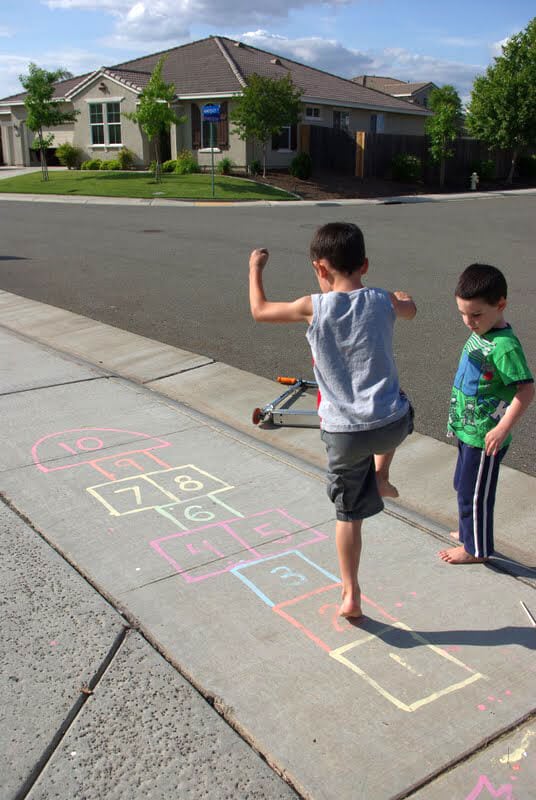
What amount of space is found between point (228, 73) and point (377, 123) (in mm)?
9599

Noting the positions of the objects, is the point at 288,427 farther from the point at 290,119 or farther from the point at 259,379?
the point at 290,119

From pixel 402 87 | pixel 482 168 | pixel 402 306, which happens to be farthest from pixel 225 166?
pixel 402 87

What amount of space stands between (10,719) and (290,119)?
28641 millimetres

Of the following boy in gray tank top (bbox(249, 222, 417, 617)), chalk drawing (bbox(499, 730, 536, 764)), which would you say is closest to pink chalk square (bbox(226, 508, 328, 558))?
boy in gray tank top (bbox(249, 222, 417, 617))

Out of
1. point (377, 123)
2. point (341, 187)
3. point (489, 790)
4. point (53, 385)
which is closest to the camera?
point (489, 790)

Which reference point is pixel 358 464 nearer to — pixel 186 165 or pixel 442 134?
pixel 186 165

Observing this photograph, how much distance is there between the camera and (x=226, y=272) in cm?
1191

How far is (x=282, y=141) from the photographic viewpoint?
108 feet

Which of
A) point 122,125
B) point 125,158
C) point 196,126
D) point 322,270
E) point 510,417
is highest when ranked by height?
point 122,125

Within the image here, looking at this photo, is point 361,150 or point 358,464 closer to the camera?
point 358,464

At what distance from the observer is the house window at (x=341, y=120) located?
36.2m

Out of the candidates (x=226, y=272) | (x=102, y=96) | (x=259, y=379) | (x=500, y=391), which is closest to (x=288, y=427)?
(x=259, y=379)

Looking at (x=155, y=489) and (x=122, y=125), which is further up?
(x=122, y=125)

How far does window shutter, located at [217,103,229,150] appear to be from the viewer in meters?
31.8
